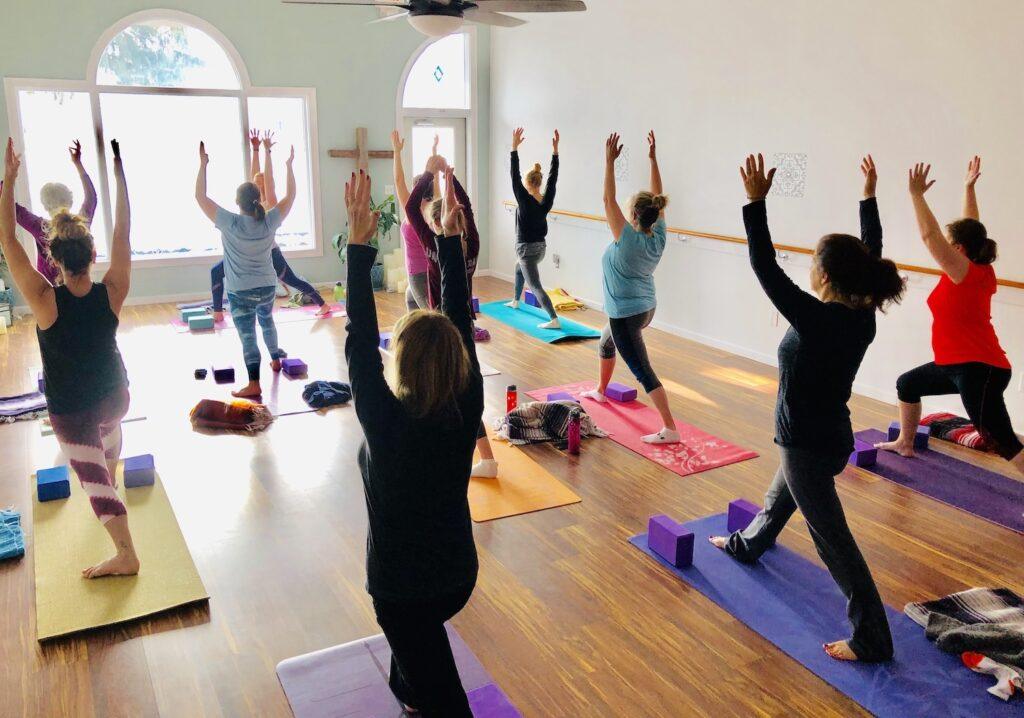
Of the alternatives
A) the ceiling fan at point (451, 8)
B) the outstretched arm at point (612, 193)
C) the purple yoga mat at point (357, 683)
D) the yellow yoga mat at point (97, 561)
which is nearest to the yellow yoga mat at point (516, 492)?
the purple yoga mat at point (357, 683)

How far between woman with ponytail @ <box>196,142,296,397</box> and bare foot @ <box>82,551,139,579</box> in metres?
2.31

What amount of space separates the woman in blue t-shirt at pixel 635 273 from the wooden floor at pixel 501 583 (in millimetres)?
442

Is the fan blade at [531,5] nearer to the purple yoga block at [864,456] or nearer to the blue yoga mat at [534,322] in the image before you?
the purple yoga block at [864,456]

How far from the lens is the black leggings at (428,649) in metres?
1.89

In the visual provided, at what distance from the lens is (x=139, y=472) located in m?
3.93

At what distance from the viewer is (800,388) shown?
103 inches

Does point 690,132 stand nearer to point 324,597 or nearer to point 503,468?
point 503,468

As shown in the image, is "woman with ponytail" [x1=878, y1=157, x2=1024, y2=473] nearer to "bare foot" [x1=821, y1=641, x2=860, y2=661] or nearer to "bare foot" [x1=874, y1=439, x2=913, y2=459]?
"bare foot" [x1=874, y1=439, x2=913, y2=459]

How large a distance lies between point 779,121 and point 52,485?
525 cm

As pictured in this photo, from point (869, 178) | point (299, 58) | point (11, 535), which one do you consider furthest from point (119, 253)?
point (299, 58)

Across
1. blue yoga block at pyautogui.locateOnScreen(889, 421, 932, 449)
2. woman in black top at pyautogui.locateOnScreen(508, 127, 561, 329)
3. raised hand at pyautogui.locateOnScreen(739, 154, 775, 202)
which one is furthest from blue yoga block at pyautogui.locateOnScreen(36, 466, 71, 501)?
blue yoga block at pyautogui.locateOnScreen(889, 421, 932, 449)

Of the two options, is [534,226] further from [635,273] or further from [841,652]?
[841,652]

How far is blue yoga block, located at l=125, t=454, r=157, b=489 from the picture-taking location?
3924mm

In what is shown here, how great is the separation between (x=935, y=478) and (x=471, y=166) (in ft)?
22.3
